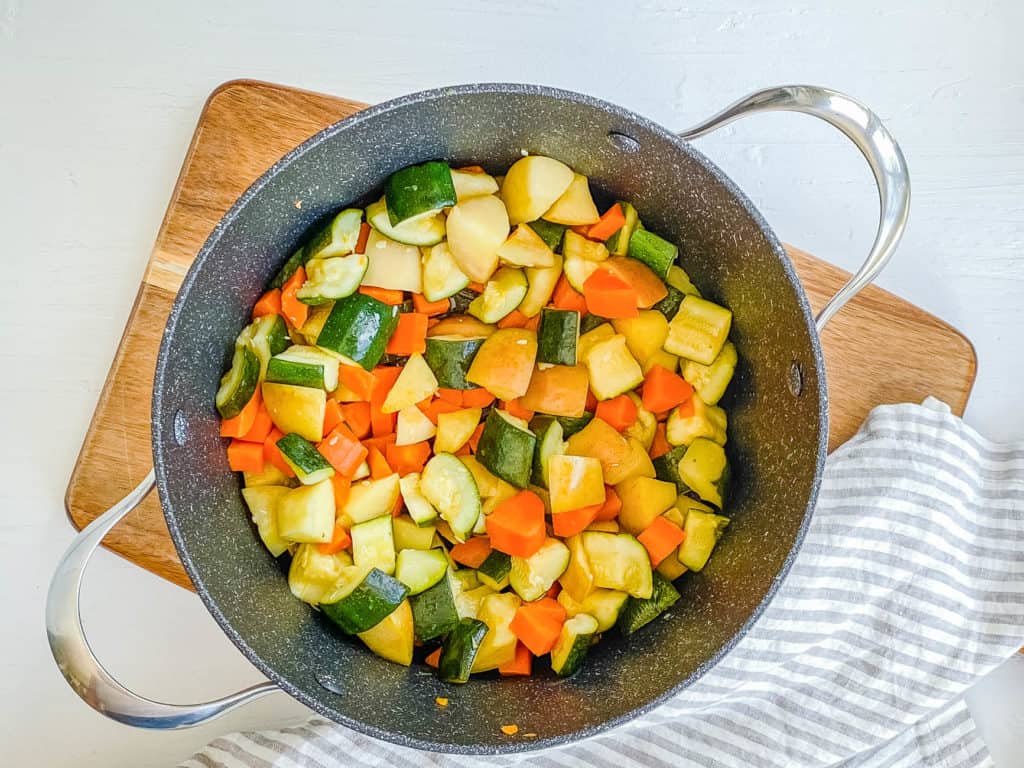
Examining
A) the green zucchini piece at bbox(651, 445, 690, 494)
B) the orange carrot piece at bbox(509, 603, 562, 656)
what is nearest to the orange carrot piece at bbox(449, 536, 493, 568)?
the orange carrot piece at bbox(509, 603, 562, 656)

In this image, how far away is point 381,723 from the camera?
1491mm

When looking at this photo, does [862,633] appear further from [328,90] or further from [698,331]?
[328,90]

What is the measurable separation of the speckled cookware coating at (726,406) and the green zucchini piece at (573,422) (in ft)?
0.92

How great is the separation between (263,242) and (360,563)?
55 cm

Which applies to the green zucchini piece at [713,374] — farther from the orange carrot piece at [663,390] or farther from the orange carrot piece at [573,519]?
the orange carrot piece at [573,519]

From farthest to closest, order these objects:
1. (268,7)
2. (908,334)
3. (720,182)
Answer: (268,7) → (908,334) → (720,182)

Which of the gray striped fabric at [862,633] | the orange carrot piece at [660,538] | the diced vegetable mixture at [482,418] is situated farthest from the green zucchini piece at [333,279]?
the gray striped fabric at [862,633]

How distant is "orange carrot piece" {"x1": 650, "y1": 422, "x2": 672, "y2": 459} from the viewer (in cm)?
164

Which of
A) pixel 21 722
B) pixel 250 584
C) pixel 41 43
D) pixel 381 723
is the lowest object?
pixel 21 722

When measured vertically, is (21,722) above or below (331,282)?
below

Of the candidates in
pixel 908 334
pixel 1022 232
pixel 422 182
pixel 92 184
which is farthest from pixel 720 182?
pixel 92 184

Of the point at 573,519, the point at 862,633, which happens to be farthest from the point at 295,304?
the point at 862,633

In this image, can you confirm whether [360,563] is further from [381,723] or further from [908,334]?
[908,334]

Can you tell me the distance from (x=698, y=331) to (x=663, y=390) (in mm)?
117
